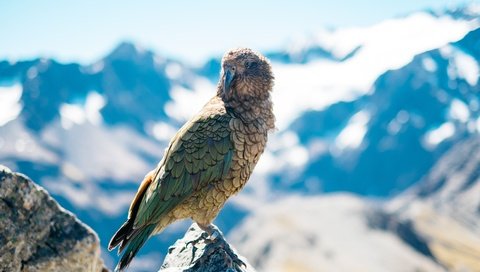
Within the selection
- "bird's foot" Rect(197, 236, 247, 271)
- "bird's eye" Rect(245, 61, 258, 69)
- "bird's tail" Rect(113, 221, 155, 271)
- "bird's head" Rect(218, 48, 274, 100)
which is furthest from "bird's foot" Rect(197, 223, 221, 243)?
"bird's eye" Rect(245, 61, 258, 69)

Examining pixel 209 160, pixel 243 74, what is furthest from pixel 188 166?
pixel 243 74

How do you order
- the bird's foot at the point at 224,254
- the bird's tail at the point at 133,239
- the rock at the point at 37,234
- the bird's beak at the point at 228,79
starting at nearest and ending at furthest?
the rock at the point at 37,234 < the bird's tail at the point at 133,239 < the bird's foot at the point at 224,254 < the bird's beak at the point at 228,79

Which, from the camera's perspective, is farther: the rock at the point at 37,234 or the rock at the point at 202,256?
the rock at the point at 202,256

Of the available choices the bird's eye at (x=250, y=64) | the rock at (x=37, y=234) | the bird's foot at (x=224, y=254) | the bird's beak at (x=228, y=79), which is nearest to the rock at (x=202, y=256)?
the bird's foot at (x=224, y=254)

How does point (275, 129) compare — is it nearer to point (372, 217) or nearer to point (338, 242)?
point (338, 242)

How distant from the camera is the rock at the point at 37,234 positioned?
24.4 feet

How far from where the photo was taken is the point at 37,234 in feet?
25.2

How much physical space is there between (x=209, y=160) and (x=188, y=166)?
12.3 inches

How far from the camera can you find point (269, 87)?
31.4 ft

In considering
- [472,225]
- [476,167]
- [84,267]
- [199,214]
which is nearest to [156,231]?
[199,214]

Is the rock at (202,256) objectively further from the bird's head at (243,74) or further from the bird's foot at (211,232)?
the bird's head at (243,74)

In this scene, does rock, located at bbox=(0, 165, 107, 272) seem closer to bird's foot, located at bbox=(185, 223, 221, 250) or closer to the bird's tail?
the bird's tail

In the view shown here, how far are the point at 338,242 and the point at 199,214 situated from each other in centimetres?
7612

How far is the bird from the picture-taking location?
845 cm
